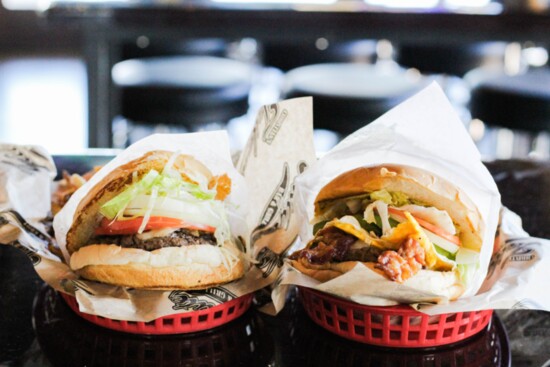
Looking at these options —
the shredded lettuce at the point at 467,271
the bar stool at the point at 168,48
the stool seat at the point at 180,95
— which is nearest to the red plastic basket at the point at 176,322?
the shredded lettuce at the point at 467,271

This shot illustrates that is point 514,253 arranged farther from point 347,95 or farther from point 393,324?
point 347,95

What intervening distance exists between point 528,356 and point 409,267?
242 millimetres

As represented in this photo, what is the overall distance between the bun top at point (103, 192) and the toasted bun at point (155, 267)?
70 mm

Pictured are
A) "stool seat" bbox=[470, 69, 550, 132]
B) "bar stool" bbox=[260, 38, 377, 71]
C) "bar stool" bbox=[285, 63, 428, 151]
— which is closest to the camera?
"bar stool" bbox=[285, 63, 428, 151]

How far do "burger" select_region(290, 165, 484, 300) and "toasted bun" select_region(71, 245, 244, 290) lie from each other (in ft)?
0.49

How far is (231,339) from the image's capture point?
1.39m

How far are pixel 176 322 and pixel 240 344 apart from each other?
0.11m

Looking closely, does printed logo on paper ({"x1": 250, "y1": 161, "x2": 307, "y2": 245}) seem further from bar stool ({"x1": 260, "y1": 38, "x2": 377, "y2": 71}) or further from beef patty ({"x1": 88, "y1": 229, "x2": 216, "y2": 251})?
bar stool ({"x1": 260, "y1": 38, "x2": 377, "y2": 71})

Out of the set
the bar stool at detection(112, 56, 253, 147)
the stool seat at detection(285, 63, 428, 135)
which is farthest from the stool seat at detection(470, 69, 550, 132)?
the bar stool at detection(112, 56, 253, 147)

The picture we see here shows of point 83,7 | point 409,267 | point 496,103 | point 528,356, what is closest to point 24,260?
point 409,267

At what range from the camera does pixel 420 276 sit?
138 centimetres

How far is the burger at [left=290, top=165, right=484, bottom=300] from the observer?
139 cm

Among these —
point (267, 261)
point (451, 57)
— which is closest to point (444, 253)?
point (267, 261)

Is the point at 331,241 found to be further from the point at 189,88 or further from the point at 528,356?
the point at 189,88
